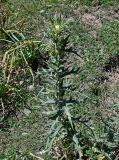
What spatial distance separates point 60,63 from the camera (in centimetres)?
352

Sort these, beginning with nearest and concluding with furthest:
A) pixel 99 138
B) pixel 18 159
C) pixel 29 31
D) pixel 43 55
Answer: pixel 99 138, pixel 18 159, pixel 43 55, pixel 29 31

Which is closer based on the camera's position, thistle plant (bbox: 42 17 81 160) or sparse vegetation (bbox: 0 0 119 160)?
thistle plant (bbox: 42 17 81 160)

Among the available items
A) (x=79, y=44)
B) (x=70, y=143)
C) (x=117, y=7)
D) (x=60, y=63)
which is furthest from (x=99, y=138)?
(x=117, y=7)

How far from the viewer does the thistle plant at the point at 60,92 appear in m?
3.39

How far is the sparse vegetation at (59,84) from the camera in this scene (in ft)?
13.2

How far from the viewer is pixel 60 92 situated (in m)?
3.77

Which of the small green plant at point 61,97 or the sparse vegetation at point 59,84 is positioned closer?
the small green plant at point 61,97

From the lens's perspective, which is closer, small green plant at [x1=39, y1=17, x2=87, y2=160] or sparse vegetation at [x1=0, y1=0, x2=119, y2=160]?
small green plant at [x1=39, y1=17, x2=87, y2=160]

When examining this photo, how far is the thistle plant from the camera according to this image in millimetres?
3387

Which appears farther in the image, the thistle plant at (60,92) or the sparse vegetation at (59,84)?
the sparse vegetation at (59,84)

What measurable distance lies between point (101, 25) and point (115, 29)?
22 cm

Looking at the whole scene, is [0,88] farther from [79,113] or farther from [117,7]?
[117,7]

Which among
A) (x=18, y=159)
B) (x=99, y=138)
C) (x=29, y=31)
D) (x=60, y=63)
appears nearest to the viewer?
(x=60, y=63)

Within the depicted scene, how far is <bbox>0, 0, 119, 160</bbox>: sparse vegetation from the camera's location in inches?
159
